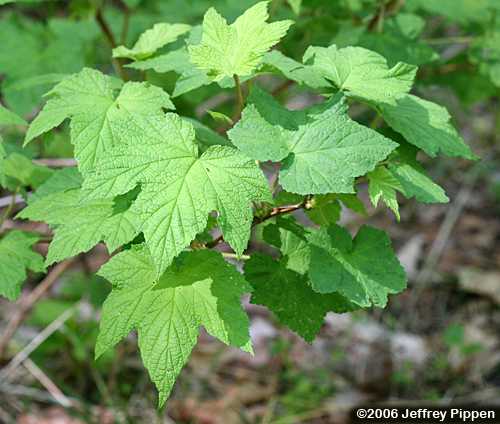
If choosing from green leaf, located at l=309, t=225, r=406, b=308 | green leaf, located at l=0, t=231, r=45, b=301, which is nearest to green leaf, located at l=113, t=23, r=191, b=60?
green leaf, located at l=0, t=231, r=45, b=301

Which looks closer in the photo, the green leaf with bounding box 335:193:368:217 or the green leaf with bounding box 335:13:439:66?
the green leaf with bounding box 335:193:368:217

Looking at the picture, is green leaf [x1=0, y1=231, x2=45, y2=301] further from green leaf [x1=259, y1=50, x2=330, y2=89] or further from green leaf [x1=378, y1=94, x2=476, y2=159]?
green leaf [x1=378, y1=94, x2=476, y2=159]

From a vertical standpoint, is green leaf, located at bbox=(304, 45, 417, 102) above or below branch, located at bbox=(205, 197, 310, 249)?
above

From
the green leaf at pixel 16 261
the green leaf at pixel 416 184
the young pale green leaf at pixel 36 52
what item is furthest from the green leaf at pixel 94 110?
the young pale green leaf at pixel 36 52

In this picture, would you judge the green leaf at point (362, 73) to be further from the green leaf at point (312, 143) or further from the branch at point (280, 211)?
the branch at point (280, 211)

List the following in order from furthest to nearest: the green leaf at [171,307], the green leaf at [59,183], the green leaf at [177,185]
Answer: the green leaf at [59,183] → the green leaf at [171,307] → the green leaf at [177,185]

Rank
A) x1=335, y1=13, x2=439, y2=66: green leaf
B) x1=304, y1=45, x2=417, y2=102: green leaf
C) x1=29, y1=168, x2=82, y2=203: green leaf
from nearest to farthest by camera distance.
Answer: x1=304, y1=45, x2=417, y2=102: green leaf
x1=29, y1=168, x2=82, y2=203: green leaf
x1=335, y1=13, x2=439, y2=66: green leaf

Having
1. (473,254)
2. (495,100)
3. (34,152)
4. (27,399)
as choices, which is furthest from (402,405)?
(495,100)

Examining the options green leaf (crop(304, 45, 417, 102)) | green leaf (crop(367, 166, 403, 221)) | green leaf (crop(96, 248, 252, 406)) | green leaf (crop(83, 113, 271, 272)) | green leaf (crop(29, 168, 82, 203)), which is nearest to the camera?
green leaf (crop(83, 113, 271, 272))

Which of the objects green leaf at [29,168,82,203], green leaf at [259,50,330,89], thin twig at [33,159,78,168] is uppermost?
green leaf at [259,50,330,89]

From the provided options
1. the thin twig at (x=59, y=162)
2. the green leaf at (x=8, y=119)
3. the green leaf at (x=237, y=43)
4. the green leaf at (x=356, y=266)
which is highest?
the green leaf at (x=237, y=43)
